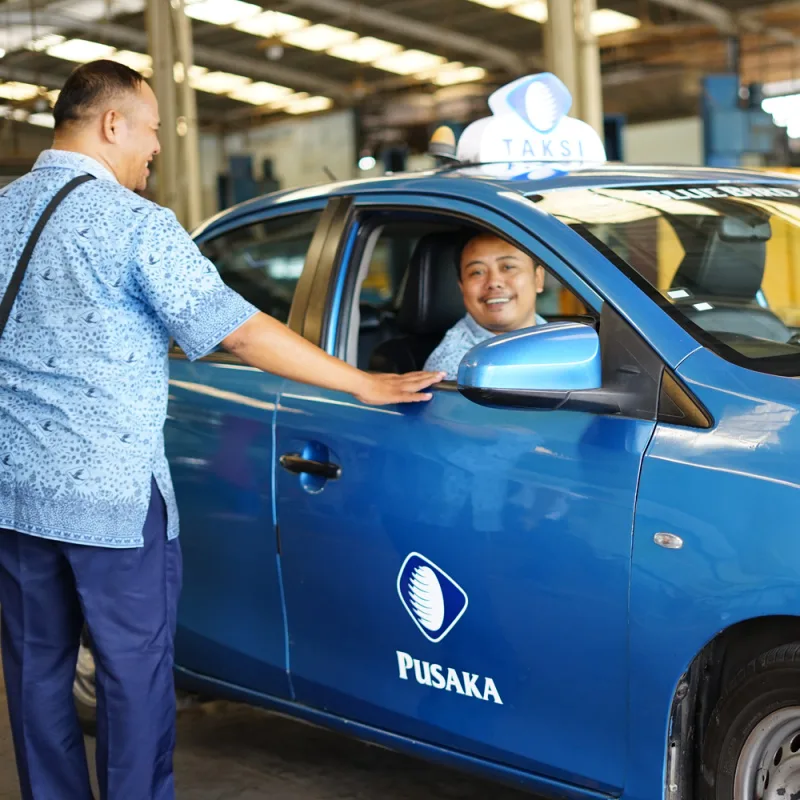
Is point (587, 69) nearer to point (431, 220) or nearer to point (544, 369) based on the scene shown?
point (431, 220)

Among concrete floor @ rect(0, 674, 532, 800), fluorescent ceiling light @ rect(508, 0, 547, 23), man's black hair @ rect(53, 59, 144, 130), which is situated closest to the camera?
man's black hair @ rect(53, 59, 144, 130)

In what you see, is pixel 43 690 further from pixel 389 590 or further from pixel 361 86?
pixel 361 86

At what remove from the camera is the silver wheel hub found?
207cm

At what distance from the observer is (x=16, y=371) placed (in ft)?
7.64

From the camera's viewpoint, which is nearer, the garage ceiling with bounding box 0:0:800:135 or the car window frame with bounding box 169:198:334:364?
the car window frame with bounding box 169:198:334:364

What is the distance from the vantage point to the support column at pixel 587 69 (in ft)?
32.5

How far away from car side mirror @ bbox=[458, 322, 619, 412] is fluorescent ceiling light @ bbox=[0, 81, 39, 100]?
11.4 metres

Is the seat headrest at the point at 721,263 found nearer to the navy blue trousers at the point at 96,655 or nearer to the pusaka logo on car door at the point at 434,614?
the pusaka logo on car door at the point at 434,614

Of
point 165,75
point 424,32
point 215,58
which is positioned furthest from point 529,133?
point 424,32

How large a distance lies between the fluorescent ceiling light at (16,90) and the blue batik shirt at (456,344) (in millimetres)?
10723

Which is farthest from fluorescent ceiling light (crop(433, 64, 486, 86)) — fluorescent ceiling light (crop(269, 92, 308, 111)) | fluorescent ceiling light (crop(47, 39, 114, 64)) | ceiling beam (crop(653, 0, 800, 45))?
fluorescent ceiling light (crop(47, 39, 114, 64))

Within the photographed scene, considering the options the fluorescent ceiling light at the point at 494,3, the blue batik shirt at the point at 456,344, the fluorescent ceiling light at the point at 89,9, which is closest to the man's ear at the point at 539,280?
the blue batik shirt at the point at 456,344

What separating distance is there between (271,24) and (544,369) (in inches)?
663

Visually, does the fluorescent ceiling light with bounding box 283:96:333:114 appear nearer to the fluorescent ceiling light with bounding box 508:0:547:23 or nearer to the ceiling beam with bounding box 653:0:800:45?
the fluorescent ceiling light with bounding box 508:0:547:23
